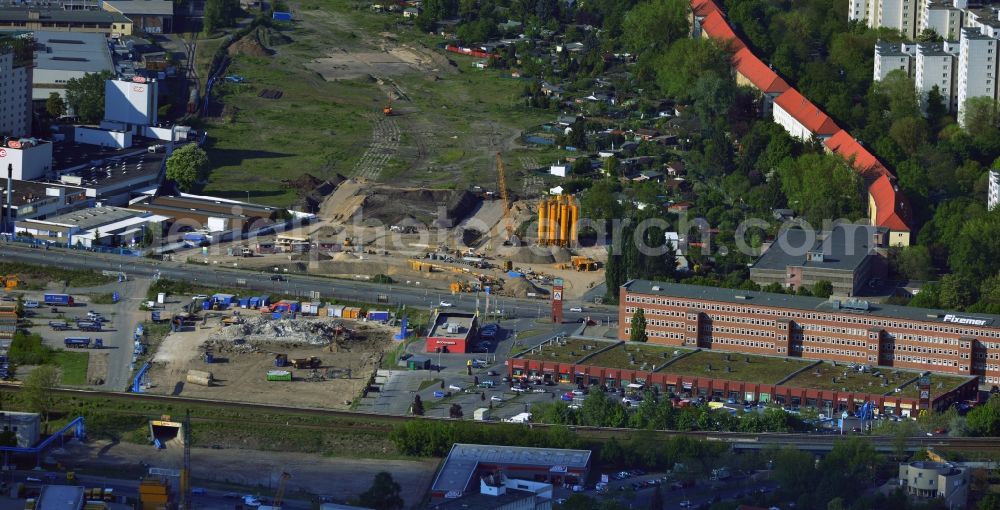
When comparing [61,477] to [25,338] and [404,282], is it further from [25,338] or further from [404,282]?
[404,282]

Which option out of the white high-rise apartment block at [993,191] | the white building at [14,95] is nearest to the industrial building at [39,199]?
the white building at [14,95]

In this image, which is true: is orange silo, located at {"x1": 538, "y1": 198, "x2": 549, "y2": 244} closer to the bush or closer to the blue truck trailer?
the blue truck trailer

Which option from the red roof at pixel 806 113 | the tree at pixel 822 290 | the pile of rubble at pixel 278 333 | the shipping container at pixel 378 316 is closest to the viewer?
the pile of rubble at pixel 278 333

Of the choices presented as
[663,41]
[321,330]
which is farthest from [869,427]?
[663,41]

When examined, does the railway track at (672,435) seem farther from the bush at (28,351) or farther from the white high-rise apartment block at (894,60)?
the white high-rise apartment block at (894,60)

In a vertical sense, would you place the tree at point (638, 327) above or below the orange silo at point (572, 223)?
below

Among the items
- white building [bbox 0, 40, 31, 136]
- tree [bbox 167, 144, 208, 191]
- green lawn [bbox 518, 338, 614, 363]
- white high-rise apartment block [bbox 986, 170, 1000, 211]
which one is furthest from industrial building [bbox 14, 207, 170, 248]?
white high-rise apartment block [bbox 986, 170, 1000, 211]

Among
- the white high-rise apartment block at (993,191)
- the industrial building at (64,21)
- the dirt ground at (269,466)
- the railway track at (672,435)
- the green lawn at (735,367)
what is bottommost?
the dirt ground at (269,466)
